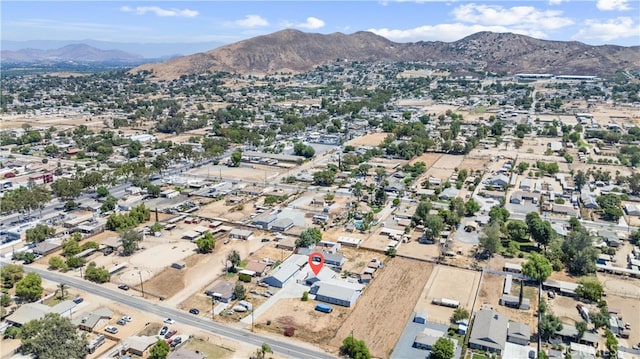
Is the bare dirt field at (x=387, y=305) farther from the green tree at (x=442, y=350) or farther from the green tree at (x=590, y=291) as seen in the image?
the green tree at (x=590, y=291)

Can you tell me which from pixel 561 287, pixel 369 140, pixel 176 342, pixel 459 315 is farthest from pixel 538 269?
pixel 369 140

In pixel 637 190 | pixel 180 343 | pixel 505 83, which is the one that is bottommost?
pixel 180 343

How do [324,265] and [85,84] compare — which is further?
[85,84]

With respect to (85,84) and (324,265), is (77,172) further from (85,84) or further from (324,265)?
(85,84)

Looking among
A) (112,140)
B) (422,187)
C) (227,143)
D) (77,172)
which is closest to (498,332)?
(422,187)

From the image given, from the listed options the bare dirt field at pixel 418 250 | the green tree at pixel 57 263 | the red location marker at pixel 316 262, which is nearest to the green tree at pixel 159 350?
the red location marker at pixel 316 262

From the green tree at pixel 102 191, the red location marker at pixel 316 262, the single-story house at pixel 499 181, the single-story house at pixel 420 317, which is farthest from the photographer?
the single-story house at pixel 499 181
